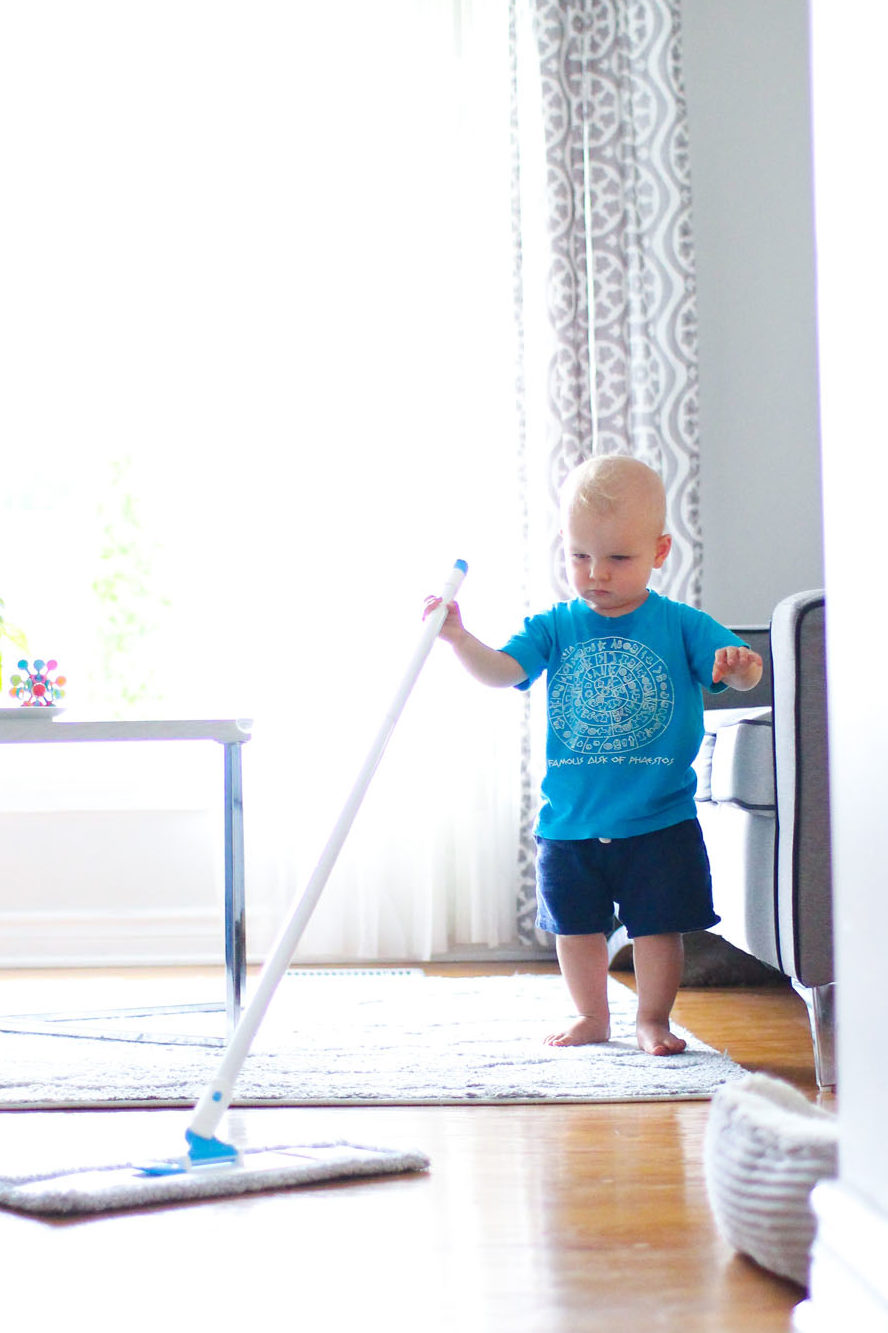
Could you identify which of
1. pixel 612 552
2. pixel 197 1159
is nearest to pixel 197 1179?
pixel 197 1159

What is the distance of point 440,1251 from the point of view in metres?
1.04

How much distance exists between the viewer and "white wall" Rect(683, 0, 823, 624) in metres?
3.29

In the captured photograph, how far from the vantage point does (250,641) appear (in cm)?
309

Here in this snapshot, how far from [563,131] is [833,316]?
2317mm

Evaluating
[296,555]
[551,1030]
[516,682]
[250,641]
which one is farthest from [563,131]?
[551,1030]

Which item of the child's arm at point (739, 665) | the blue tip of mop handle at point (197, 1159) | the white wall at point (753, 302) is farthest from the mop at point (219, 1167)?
the white wall at point (753, 302)

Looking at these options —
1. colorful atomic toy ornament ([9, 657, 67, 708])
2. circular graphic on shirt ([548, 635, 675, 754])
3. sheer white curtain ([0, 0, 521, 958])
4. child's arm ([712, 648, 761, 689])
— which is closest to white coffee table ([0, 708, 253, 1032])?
colorful atomic toy ornament ([9, 657, 67, 708])

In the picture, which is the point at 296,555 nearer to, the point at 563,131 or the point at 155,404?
the point at 155,404

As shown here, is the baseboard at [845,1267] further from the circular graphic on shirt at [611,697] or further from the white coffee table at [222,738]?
the white coffee table at [222,738]

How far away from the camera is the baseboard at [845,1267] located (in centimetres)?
80

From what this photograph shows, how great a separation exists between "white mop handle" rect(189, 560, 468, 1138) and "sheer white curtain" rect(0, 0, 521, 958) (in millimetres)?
1461

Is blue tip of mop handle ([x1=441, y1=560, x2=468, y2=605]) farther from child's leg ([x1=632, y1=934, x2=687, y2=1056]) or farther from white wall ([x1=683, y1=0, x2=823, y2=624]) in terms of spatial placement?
white wall ([x1=683, y1=0, x2=823, y2=624])

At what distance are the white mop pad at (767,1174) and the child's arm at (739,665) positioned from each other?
30.5 inches

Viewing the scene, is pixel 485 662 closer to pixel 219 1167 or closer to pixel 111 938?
pixel 219 1167
